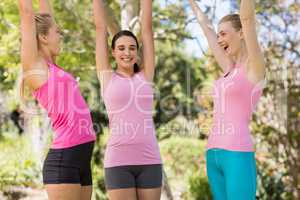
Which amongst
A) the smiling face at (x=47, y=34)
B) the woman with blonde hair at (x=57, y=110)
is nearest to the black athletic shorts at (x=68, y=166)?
the woman with blonde hair at (x=57, y=110)

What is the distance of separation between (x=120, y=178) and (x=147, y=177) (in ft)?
0.50

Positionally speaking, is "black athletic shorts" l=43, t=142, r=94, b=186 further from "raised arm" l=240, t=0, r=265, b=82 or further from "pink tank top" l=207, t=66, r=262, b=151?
"raised arm" l=240, t=0, r=265, b=82

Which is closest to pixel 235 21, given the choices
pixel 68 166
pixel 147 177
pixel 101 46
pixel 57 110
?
pixel 101 46

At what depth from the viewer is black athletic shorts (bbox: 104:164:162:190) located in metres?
2.84

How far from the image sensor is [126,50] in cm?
301

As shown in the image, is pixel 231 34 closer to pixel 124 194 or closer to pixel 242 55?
pixel 242 55

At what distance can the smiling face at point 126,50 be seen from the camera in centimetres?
302

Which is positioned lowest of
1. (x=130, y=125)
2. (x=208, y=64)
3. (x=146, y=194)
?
(x=146, y=194)

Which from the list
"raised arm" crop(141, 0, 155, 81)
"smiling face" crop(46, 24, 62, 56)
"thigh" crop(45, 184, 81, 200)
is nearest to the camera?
"thigh" crop(45, 184, 81, 200)

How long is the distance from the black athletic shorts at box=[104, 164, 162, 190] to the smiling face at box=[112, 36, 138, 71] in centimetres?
61

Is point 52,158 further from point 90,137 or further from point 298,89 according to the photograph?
point 298,89

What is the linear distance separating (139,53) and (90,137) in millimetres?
661

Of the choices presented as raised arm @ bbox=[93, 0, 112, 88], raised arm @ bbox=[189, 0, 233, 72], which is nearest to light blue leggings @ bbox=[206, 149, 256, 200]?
raised arm @ bbox=[189, 0, 233, 72]

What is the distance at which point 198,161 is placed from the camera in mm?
9297
